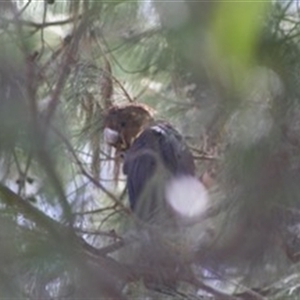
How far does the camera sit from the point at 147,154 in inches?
97.9

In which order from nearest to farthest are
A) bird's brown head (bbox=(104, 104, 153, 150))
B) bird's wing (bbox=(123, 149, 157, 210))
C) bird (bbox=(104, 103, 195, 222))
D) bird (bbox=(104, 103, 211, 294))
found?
bird (bbox=(104, 103, 211, 294)), bird (bbox=(104, 103, 195, 222)), bird's wing (bbox=(123, 149, 157, 210)), bird's brown head (bbox=(104, 104, 153, 150))

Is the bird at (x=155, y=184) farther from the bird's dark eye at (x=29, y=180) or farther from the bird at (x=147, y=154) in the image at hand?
the bird's dark eye at (x=29, y=180)

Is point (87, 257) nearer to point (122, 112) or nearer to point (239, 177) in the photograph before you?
point (239, 177)

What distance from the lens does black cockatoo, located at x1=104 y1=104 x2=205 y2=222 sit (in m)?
2.16

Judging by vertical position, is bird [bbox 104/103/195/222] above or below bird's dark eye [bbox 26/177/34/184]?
above

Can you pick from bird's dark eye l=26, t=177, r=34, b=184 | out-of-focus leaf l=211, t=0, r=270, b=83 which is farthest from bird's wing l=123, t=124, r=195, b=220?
out-of-focus leaf l=211, t=0, r=270, b=83

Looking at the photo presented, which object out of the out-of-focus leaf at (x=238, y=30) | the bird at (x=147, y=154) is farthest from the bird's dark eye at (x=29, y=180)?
the out-of-focus leaf at (x=238, y=30)

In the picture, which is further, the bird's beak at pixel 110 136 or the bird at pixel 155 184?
the bird's beak at pixel 110 136

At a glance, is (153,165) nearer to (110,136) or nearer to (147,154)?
(147,154)

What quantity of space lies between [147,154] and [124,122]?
16cm

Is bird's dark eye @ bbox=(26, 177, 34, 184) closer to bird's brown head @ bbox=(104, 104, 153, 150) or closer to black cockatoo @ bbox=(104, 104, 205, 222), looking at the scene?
black cockatoo @ bbox=(104, 104, 205, 222)

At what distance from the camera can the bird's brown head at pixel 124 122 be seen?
2543mm

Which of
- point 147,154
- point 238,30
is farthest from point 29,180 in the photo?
point 238,30

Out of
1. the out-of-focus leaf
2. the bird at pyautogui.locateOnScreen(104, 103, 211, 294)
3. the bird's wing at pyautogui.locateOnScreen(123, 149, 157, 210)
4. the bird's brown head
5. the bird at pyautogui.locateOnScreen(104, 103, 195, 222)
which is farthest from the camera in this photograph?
the bird's brown head
